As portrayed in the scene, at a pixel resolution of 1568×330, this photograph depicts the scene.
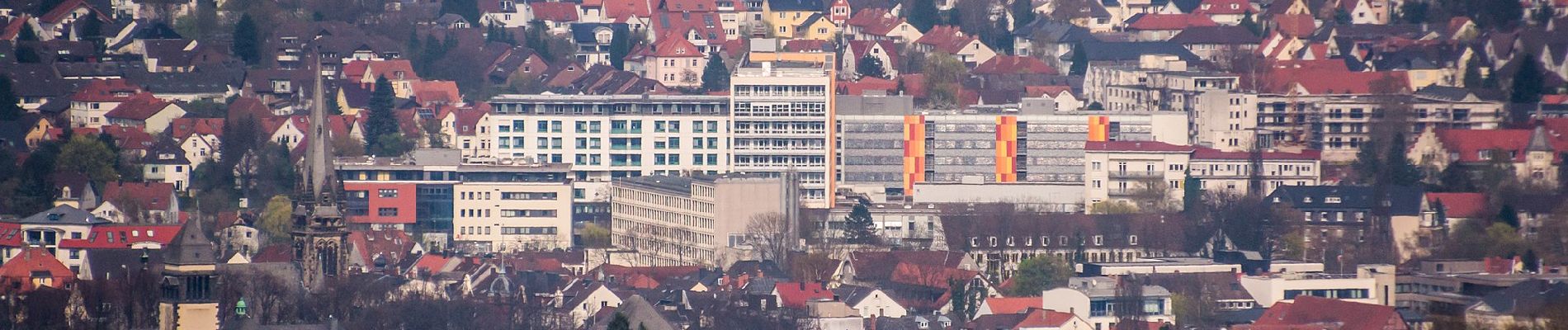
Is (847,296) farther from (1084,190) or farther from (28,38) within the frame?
(28,38)

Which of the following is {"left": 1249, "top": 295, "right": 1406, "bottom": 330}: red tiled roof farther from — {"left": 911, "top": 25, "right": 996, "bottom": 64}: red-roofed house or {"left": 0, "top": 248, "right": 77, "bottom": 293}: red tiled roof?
{"left": 911, "top": 25, "right": 996, "bottom": 64}: red-roofed house

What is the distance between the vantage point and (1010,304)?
4090 inches

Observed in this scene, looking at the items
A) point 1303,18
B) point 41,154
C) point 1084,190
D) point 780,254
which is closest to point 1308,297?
point 780,254

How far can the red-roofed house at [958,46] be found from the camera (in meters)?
156

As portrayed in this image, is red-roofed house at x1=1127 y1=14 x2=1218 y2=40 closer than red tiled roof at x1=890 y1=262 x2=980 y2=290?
No

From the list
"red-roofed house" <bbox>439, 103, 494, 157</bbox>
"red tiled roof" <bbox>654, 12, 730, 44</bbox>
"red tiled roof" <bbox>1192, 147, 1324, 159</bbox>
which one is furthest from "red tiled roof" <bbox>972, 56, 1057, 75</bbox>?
"red-roofed house" <bbox>439, 103, 494, 157</bbox>

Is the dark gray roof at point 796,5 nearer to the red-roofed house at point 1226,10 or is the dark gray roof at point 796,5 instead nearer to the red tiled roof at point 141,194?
the red-roofed house at point 1226,10

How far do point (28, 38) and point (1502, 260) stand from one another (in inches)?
2364

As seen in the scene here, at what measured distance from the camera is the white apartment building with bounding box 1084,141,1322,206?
129m

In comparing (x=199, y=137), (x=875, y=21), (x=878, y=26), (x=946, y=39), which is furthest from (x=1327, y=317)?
(x=875, y=21)

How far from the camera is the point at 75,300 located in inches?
3868

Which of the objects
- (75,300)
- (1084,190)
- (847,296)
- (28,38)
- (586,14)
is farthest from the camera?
(586,14)

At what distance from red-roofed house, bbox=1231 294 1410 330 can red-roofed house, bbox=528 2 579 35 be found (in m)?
67.8

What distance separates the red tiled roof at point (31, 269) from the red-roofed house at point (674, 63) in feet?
145
